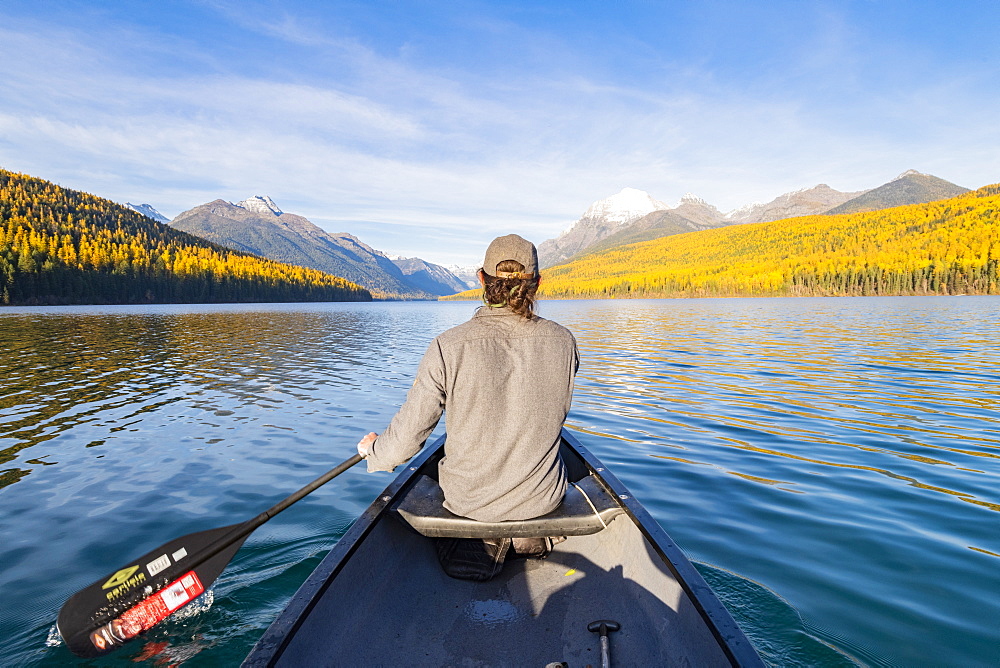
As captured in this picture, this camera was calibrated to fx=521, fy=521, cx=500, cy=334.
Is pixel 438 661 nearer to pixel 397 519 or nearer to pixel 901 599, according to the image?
pixel 397 519

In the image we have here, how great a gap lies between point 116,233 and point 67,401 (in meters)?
142

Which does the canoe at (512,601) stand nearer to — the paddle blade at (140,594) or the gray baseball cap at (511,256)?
the paddle blade at (140,594)

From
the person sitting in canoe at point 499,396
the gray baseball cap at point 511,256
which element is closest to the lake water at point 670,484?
the person sitting in canoe at point 499,396

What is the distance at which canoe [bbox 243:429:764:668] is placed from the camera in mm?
2709

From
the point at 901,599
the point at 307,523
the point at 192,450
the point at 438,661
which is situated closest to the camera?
the point at 438,661

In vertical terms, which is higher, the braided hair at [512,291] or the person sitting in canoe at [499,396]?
the braided hair at [512,291]

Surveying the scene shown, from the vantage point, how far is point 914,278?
314ft

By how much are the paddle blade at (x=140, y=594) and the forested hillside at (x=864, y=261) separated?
118086 millimetres

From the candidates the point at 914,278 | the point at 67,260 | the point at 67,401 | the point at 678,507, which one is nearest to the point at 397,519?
the point at 678,507

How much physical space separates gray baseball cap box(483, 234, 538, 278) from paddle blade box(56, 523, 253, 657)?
9.02 feet

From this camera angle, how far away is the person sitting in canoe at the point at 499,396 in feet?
10.7

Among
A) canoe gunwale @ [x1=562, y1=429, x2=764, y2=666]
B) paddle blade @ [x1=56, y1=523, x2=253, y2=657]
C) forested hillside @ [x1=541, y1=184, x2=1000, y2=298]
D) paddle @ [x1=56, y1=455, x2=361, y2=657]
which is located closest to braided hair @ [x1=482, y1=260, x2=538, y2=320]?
canoe gunwale @ [x1=562, y1=429, x2=764, y2=666]

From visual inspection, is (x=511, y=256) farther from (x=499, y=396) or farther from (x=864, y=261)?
(x=864, y=261)

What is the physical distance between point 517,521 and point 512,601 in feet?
2.13
